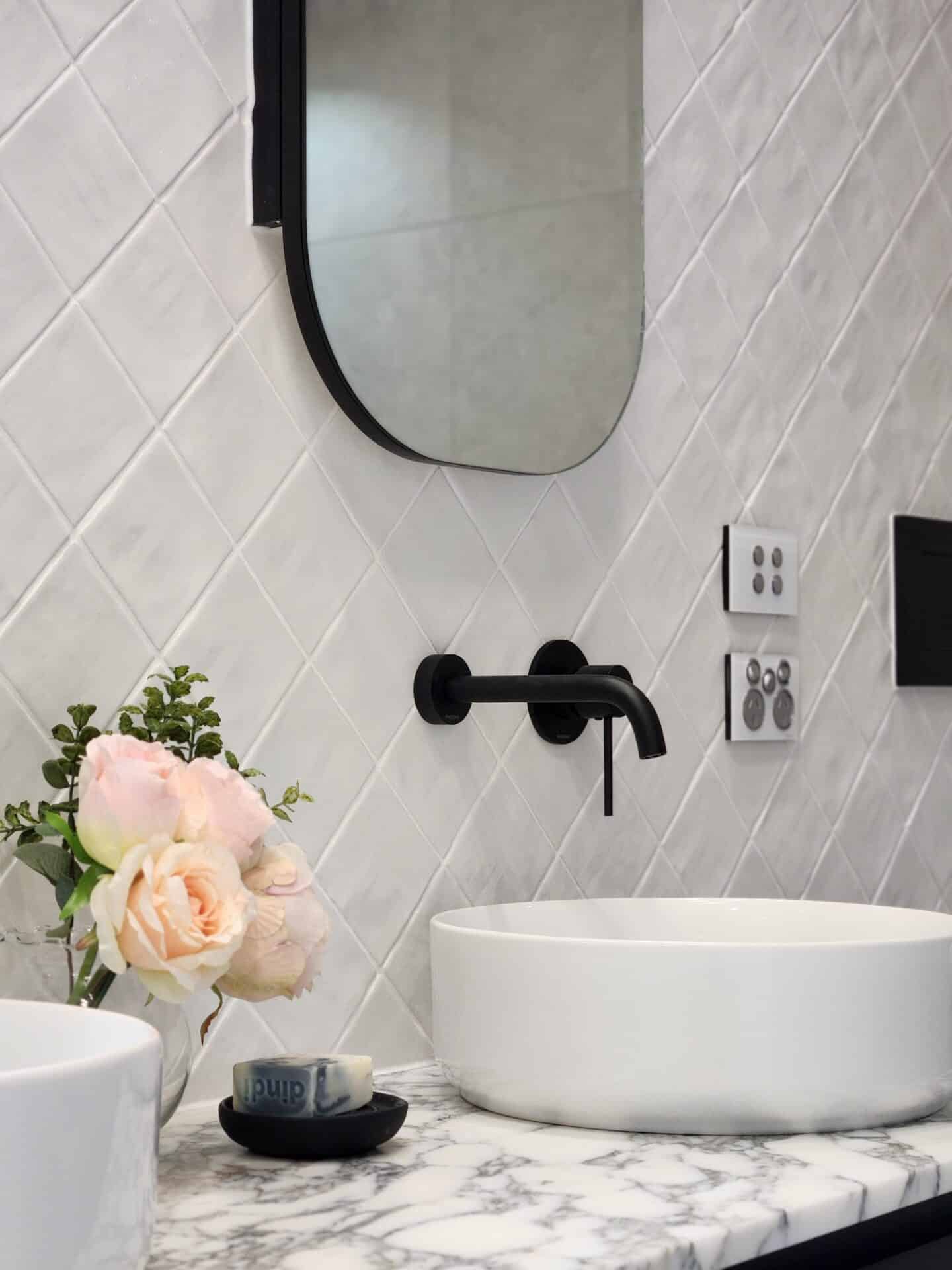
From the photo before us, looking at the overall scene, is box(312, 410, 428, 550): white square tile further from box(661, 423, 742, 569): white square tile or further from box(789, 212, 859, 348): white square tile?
box(789, 212, 859, 348): white square tile

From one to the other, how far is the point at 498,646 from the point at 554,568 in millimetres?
110

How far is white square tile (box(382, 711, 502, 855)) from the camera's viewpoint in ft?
4.38

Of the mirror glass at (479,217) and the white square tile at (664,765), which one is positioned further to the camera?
the white square tile at (664,765)

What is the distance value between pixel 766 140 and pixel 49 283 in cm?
95

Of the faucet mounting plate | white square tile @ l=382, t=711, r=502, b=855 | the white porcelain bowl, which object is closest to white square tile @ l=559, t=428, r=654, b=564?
the faucet mounting plate

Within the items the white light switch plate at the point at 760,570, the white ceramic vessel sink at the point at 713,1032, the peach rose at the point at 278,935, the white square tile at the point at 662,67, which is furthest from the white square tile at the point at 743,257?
the peach rose at the point at 278,935

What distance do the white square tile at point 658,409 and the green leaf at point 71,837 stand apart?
0.82 metres

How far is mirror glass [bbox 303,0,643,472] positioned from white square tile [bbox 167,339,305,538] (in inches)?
2.6

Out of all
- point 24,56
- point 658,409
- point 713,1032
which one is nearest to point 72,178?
point 24,56

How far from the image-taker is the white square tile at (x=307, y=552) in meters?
1.25

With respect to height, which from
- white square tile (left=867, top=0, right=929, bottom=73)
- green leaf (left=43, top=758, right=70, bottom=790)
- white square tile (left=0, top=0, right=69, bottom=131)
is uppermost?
white square tile (left=867, top=0, right=929, bottom=73)

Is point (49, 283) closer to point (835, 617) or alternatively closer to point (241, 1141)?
point (241, 1141)

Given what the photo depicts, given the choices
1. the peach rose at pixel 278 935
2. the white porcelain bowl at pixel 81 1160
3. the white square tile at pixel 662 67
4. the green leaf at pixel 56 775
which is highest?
the white square tile at pixel 662 67

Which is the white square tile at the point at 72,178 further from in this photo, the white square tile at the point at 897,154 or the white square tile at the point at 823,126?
the white square tile at the point at 897,154
